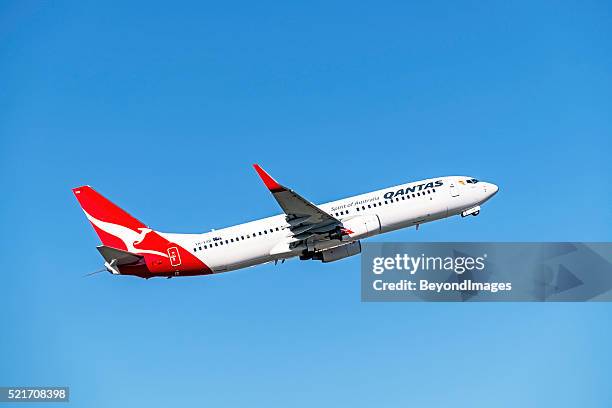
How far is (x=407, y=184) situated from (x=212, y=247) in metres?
19.3

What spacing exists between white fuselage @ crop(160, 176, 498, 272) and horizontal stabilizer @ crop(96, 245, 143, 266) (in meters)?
4.05

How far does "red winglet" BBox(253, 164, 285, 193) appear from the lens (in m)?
92.8

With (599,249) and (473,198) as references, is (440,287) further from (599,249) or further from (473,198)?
(599,249)

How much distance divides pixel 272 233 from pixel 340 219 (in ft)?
21.1

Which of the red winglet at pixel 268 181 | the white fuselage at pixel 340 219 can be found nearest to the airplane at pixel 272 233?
the white fuselage at pixel 340 219

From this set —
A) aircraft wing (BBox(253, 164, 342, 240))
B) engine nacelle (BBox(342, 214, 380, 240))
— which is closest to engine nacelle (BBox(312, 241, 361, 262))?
engine nacelle (BBox(342, 214, 380, 240))

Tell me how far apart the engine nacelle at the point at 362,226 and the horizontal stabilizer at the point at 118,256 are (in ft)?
63.1

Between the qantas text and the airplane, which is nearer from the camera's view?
the airplane

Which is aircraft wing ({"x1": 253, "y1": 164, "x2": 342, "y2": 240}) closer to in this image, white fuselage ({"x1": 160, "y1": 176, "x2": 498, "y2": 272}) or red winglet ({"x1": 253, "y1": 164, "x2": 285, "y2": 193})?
red winglet ({"x1": 253, "y1": 164, "x2": 285, "y2": 193})

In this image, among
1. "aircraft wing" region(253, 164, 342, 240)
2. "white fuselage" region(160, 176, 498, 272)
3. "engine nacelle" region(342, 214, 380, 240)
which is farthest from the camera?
"engine nacelle" region(342, 214, 380, 240)

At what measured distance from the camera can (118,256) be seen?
323 ft

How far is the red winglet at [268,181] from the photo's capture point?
9281 cm

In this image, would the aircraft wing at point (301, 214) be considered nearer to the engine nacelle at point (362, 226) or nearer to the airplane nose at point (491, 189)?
the engine nacelle at point (362, 226)

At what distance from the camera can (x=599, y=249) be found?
4230 inches
